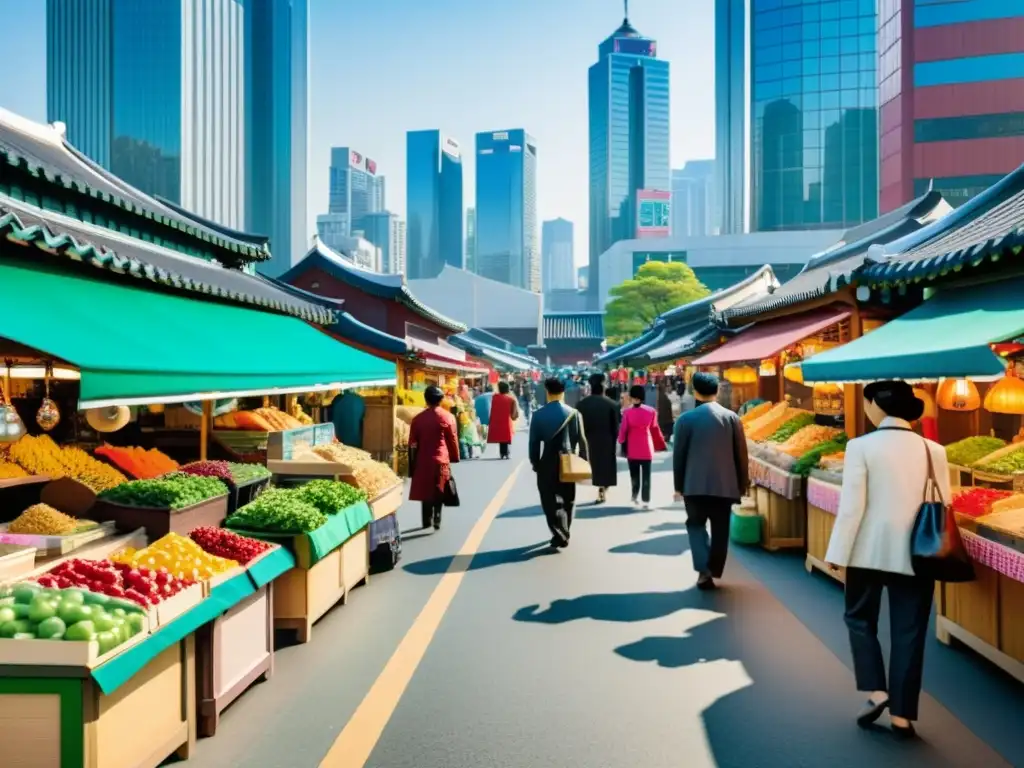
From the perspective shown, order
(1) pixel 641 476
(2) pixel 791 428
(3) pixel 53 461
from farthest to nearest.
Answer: (1) pixel 641 476
(2) pixel 791 428
(3) pixel 53 461

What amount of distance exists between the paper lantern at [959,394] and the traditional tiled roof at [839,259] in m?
1.92

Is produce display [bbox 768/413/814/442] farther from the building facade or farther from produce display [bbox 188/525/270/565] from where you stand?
the building facade

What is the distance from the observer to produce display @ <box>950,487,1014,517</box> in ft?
19.0

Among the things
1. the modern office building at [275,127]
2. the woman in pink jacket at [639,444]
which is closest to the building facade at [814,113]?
the modern office building at [275,127]

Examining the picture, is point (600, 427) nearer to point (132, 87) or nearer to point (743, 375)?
point (743, 375)

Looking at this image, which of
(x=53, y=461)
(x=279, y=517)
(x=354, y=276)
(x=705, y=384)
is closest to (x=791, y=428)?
(x=705, y=384)

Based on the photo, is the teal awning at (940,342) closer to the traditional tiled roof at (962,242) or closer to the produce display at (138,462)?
the traditional tiled roof at (962,242)

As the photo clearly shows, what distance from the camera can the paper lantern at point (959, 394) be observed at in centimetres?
873

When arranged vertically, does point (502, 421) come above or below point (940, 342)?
below

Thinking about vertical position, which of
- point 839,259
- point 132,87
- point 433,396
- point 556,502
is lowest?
point 556,502

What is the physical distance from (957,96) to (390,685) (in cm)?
5687

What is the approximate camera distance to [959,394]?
8789 millimetres

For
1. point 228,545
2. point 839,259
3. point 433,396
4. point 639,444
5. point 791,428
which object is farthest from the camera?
point 839,259

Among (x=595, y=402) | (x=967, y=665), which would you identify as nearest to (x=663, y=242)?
(x=595, y=402)
